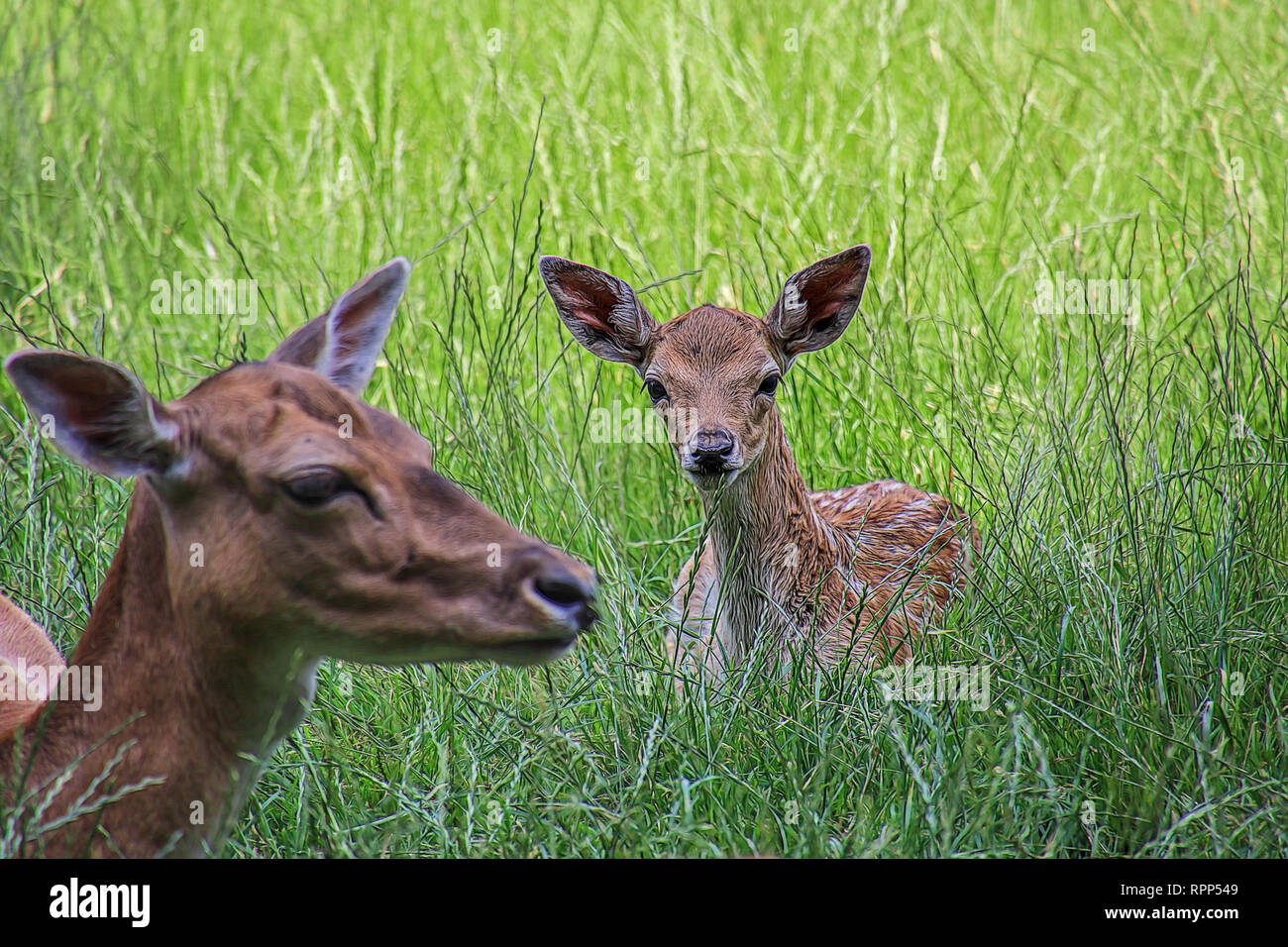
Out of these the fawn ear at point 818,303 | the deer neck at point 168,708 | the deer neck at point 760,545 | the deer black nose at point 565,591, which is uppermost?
the fawn ear at point 818,303

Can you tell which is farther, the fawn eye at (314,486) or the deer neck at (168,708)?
the deer neck at (168,708)

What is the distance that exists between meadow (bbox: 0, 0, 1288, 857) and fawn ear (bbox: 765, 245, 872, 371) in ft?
1.05

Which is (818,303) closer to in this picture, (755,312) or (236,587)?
(755,312)

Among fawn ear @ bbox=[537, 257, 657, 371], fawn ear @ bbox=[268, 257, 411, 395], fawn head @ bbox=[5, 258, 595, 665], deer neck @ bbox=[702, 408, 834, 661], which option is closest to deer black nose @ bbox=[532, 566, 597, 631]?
fawn head @ bbox=[5, 258, 595, 665]

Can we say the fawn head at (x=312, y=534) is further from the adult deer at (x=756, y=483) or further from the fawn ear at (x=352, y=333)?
the adult deer at (x=756, y=483)

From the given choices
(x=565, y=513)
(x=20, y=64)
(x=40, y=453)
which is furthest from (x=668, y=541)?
(x=20, y=64)

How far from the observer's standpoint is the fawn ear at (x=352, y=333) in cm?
347

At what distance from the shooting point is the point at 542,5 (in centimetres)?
895

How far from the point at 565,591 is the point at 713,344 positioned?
178 cm

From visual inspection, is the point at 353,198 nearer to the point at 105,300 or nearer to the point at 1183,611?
the point at 105,300

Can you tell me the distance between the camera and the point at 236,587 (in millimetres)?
2883

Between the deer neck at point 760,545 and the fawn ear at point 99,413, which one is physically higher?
the fawn ear at point 99,413

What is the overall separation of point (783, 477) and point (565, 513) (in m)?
0.82

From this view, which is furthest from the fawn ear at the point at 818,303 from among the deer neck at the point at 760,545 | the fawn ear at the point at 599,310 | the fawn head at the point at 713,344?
the fawn ear at the point at 599,310
